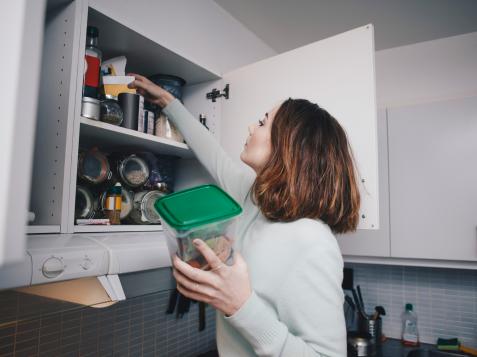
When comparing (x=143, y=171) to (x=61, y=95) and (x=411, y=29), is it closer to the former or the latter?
(x=61, y=95)

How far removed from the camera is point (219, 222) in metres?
0.62

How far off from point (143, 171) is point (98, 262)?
0.55 meters

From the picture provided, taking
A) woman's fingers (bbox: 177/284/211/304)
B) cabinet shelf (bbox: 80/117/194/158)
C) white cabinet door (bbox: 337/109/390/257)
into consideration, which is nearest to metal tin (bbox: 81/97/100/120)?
cabinet shelf (bbox: 80/117/194/158)

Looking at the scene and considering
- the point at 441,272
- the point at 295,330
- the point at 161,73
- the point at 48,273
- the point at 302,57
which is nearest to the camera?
the point at 48,273

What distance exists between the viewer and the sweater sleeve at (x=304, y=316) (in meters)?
0.70

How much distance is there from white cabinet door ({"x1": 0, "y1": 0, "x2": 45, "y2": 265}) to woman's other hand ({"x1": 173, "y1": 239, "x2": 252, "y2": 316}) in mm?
401

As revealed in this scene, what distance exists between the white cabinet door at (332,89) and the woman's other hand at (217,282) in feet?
1.57

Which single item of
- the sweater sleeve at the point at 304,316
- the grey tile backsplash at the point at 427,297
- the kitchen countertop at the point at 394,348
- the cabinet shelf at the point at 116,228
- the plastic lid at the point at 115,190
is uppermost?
the plastic lid at the point at 115,190

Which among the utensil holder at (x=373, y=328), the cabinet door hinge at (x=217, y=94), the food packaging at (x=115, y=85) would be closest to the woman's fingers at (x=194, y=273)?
the food packaging at (x=115, y=85)

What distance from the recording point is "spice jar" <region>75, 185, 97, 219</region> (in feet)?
3.13

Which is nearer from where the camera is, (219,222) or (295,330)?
(219,222)

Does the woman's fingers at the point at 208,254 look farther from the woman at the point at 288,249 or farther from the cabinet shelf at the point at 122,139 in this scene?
the cabinet shelf at the point at 122,139

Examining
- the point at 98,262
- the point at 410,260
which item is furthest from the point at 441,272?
the point at 98,262

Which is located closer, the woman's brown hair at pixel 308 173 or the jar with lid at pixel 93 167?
the woman's brown hair at pixel 308 173
